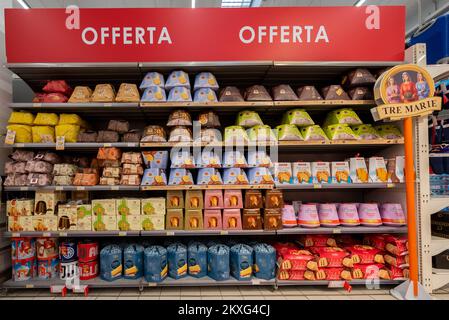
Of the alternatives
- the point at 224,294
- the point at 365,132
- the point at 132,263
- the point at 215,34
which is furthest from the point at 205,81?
the point at 224,294

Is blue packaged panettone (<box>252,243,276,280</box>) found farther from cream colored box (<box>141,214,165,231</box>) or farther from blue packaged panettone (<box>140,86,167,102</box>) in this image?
blue packaged panettone (<box>140,86,167,102</box>)

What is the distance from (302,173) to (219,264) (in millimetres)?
1238

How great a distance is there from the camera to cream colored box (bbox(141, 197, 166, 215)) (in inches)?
107

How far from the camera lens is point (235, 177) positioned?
2723 millimetres

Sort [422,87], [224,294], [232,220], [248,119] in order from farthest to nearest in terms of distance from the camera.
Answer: [248,119] → [232,220] → [224,294] → [422,87]

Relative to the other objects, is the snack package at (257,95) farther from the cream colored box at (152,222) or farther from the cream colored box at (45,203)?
the cream colored box at (45,203)

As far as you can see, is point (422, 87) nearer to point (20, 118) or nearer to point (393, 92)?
point (393, 92)

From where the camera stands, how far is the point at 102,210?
2.71 metres

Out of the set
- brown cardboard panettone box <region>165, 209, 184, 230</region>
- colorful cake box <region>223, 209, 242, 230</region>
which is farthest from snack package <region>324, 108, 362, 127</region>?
brown cardboard panettone box <region>165, 209, 184, 230</region>

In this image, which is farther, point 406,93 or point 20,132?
point 20,132

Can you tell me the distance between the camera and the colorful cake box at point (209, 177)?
8.89ft

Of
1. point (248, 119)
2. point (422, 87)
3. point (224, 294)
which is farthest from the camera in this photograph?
point (248, 119)
